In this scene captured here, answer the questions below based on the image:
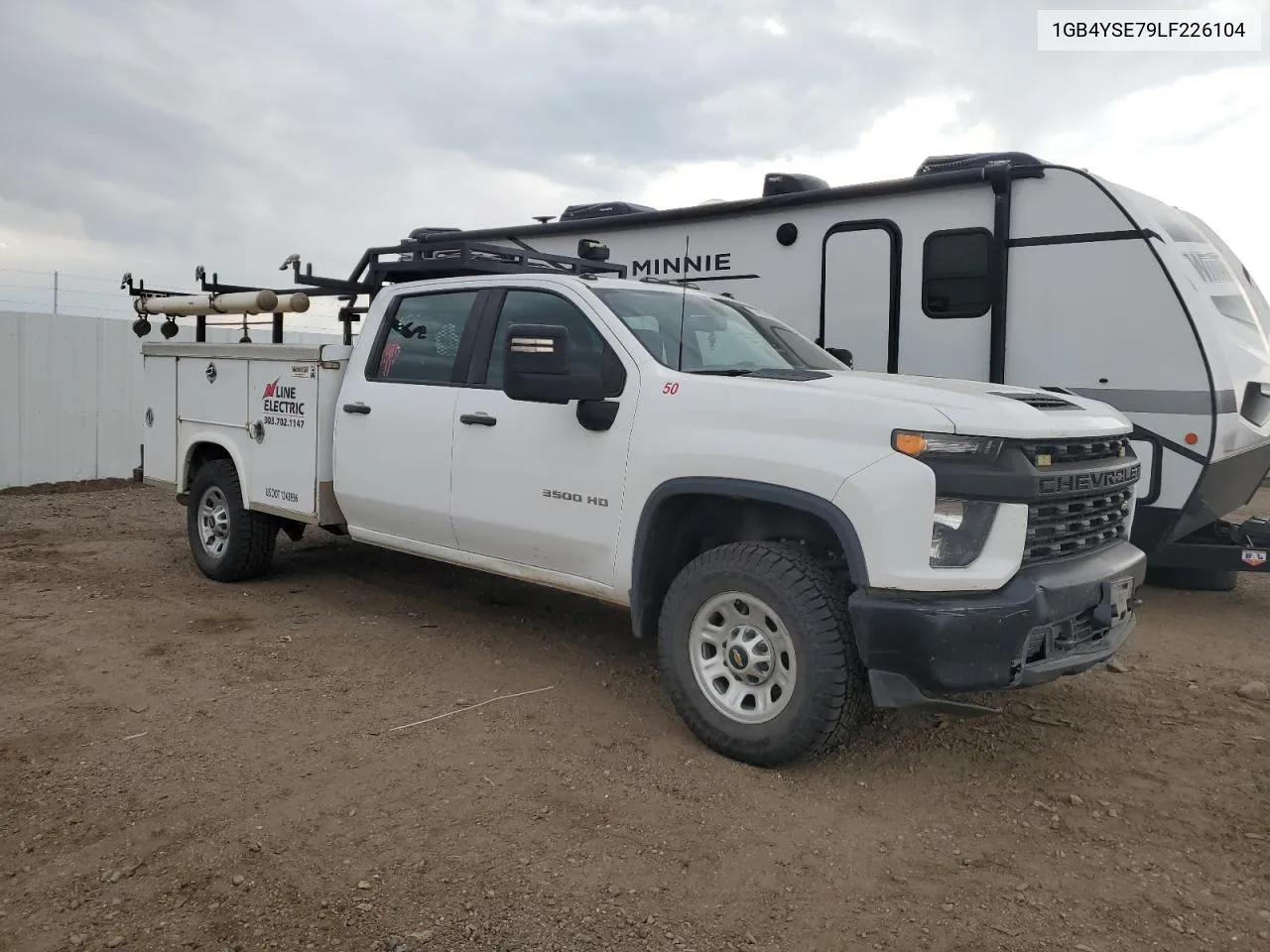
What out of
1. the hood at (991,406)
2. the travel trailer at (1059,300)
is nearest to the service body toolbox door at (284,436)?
the travel trailer at (1059,300)

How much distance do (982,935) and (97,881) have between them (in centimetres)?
264

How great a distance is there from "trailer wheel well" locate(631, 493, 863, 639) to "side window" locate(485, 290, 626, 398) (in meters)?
0.62

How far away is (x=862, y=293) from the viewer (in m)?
7.56

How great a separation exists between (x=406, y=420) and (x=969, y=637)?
127 inches

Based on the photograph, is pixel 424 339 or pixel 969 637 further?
pixel 424 339

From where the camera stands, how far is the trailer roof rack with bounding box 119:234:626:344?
228 inches

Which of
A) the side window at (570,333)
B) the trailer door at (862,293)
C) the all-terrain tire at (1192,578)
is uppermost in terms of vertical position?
the trailer door at (862,293)

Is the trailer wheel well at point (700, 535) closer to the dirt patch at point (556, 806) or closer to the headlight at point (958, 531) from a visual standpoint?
the headlight at point (958, 531)

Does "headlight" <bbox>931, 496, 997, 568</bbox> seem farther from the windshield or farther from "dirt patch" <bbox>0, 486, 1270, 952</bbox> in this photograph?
the windshield

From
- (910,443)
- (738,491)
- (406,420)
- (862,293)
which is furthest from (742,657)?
(862,293)

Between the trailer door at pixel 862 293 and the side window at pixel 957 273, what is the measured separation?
0.25 meters

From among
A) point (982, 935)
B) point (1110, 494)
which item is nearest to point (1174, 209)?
point (1110, 494)

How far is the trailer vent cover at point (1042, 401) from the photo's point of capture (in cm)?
400

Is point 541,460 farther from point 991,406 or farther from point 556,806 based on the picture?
point 991,406
